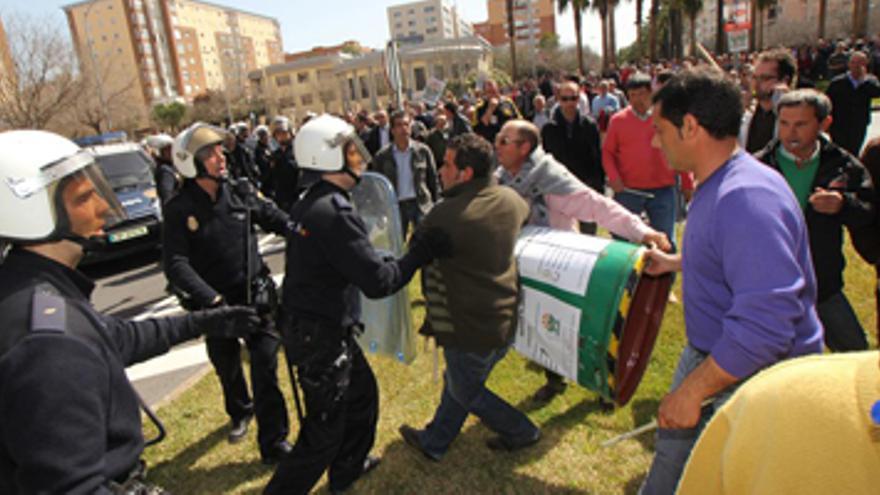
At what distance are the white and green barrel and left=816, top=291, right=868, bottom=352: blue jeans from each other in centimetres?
115

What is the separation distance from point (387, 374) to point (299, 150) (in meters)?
2.47

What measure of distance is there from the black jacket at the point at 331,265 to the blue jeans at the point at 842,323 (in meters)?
2.53

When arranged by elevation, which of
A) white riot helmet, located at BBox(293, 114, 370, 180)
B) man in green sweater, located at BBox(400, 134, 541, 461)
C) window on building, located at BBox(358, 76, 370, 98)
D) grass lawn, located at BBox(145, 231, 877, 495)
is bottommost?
grass lawn, located at BBox(145, 231, 877, 495)

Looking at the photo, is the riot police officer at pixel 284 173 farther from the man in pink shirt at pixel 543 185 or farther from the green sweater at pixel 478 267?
the green sweater at pixel 478 267

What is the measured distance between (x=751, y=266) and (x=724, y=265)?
10 centimetres

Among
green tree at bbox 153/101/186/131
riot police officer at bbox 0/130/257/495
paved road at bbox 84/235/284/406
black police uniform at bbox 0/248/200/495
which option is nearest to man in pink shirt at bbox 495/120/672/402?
riot police officer at bbox 0/130/257/495

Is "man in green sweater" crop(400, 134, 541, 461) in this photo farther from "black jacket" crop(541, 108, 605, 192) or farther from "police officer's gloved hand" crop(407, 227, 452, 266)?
"black jacket" crop(541, 108, 605, 192)

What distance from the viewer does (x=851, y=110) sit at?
295 inches

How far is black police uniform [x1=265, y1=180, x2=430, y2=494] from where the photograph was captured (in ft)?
8.72

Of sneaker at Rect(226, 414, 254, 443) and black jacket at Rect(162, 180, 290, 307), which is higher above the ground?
black jacket at Rect(162, 180, 290, 307)

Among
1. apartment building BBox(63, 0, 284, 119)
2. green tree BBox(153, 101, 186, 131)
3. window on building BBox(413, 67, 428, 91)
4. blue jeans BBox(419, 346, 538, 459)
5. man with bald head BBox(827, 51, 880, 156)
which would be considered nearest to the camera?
blue jeans BBox(419, 346, 538, 459)

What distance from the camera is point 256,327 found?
8.18 ft

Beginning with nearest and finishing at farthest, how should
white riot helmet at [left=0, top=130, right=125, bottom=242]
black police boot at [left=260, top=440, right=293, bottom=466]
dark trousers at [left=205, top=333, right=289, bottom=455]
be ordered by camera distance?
white riot helmet at [left=0, top=130, right=125, bottom=242] → dark trousers at [left=205, top=333, right=289, bottom=455] → black police boot at [left=260, top=440, right=293, bottom=466]

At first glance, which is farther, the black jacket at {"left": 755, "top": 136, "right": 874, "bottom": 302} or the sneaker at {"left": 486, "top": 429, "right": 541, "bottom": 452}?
the sneaker at {"left": 486, "top": 429, "right": 541, "bottom": 452}
